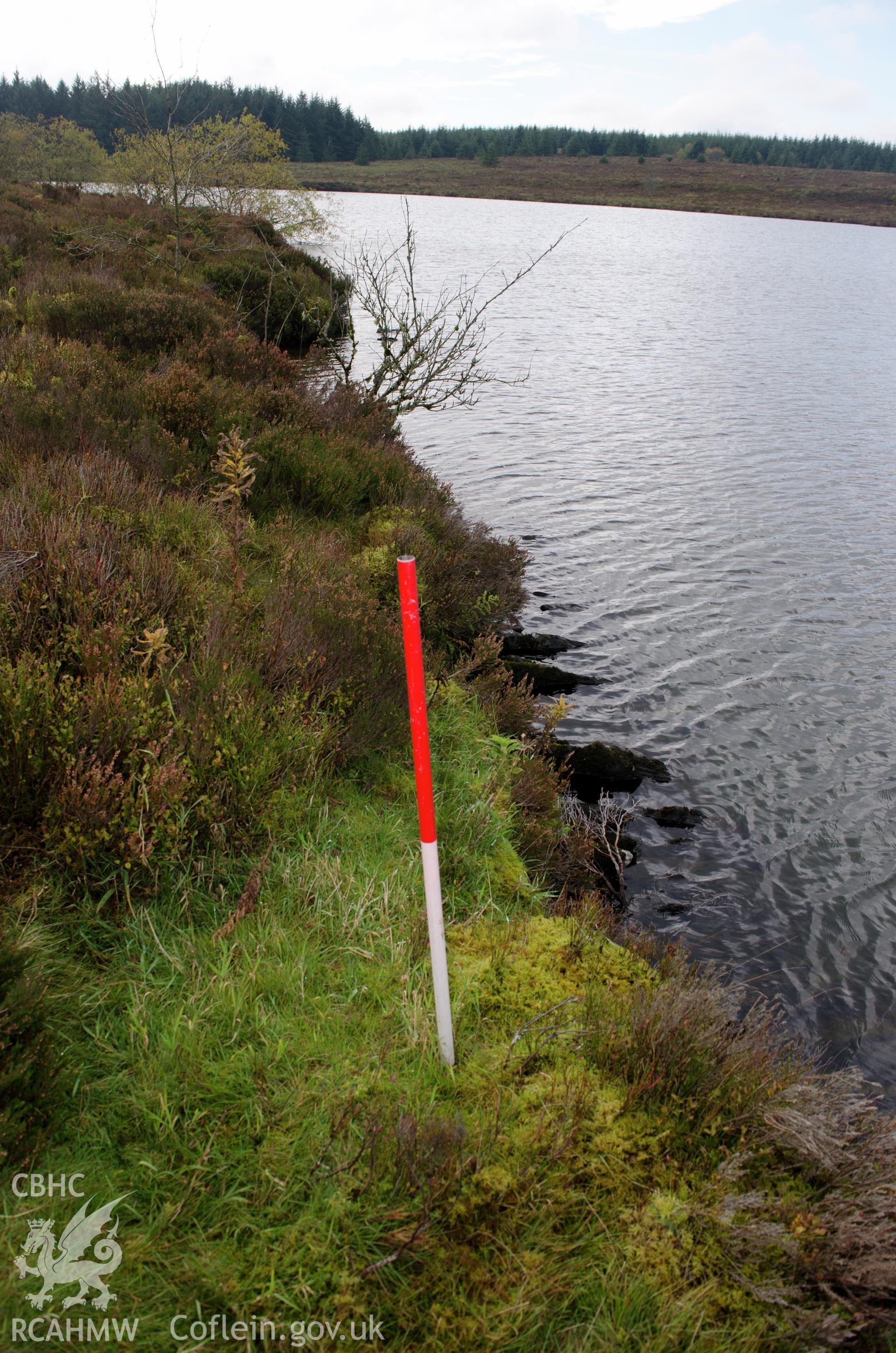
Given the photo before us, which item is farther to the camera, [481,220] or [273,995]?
[481,220]

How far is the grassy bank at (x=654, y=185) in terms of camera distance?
90.7m

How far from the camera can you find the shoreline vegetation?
2180 mm

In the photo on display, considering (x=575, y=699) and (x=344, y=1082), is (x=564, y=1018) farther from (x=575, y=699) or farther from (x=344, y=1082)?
(x=575, y=699)

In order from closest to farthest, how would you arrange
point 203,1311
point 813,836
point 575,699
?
point 203,1311, point 813,836, point 575,699

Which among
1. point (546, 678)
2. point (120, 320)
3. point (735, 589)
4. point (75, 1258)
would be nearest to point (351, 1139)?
point (75, 1258)

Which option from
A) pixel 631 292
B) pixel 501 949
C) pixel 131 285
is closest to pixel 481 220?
pixel 631 292

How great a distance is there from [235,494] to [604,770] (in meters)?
3.77

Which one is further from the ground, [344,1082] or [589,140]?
[589,140]

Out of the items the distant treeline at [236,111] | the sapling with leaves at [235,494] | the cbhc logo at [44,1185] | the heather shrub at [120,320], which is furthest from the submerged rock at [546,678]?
the distant treeline at [236,111]

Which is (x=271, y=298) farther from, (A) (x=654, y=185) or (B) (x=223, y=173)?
(A) (x=654, y=185)

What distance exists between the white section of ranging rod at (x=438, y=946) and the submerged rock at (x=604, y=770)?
143 inches

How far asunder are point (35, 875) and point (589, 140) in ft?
540

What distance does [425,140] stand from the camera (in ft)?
458

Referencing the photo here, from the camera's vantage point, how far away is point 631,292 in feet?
116
